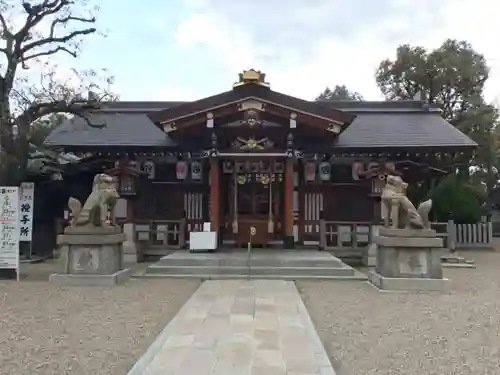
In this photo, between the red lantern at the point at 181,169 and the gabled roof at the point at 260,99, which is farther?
the red lantern at the point at 181,169

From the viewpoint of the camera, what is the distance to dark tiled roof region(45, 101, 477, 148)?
16.1m

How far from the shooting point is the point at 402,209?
10.7 metres

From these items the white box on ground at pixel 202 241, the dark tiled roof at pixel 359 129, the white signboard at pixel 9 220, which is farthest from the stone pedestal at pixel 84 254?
the dark tiled roof at pixel 359 129

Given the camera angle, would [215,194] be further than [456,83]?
No

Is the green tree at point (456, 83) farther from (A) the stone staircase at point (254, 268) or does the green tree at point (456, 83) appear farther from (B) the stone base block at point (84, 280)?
(B) the stone base block at point (84, 280)

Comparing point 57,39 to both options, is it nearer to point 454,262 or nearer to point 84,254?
point 84,254

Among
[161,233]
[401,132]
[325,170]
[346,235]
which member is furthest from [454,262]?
[161,233]

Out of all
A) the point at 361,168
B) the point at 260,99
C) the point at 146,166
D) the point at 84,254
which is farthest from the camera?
the point at 146,166

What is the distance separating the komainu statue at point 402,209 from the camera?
10.6m

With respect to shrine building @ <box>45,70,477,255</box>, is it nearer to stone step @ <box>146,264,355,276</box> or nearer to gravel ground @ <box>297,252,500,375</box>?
stone step @ <box>146,264,355,276</box>

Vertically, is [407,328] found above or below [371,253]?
below

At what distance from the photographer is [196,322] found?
7023mm

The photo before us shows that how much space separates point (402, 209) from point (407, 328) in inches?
162

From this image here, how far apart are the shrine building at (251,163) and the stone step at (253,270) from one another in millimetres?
2988
